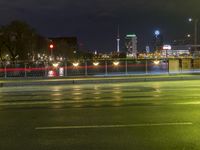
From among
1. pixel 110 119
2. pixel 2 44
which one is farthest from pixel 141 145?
pixel 2 44

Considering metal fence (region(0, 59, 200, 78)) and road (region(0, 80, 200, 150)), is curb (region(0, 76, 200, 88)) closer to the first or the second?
metal fence (region(0, 59, 200, 78))

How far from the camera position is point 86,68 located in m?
44.0

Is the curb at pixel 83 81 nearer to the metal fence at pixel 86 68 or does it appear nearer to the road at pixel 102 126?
the metal fence at pixel 86 68

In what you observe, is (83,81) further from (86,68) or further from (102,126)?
(102,126)

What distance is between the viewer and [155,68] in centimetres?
4781

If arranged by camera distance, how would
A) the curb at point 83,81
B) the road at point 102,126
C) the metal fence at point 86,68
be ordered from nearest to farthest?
the road at point 102,126 < the curb at point 83,81 < the metal fence at point 86,68

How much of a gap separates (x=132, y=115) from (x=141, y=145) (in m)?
4.42

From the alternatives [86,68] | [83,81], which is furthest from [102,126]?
[86,68]

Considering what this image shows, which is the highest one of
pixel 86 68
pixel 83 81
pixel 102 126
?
pixel 86 68

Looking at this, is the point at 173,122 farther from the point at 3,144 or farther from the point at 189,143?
the point at 3,144

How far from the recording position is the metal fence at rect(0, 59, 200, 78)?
43688 mm

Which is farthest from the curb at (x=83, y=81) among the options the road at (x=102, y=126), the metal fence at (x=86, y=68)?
the road at (x=102, y=126)

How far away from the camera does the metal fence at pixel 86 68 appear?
143ft

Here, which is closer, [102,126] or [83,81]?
[102,126]
